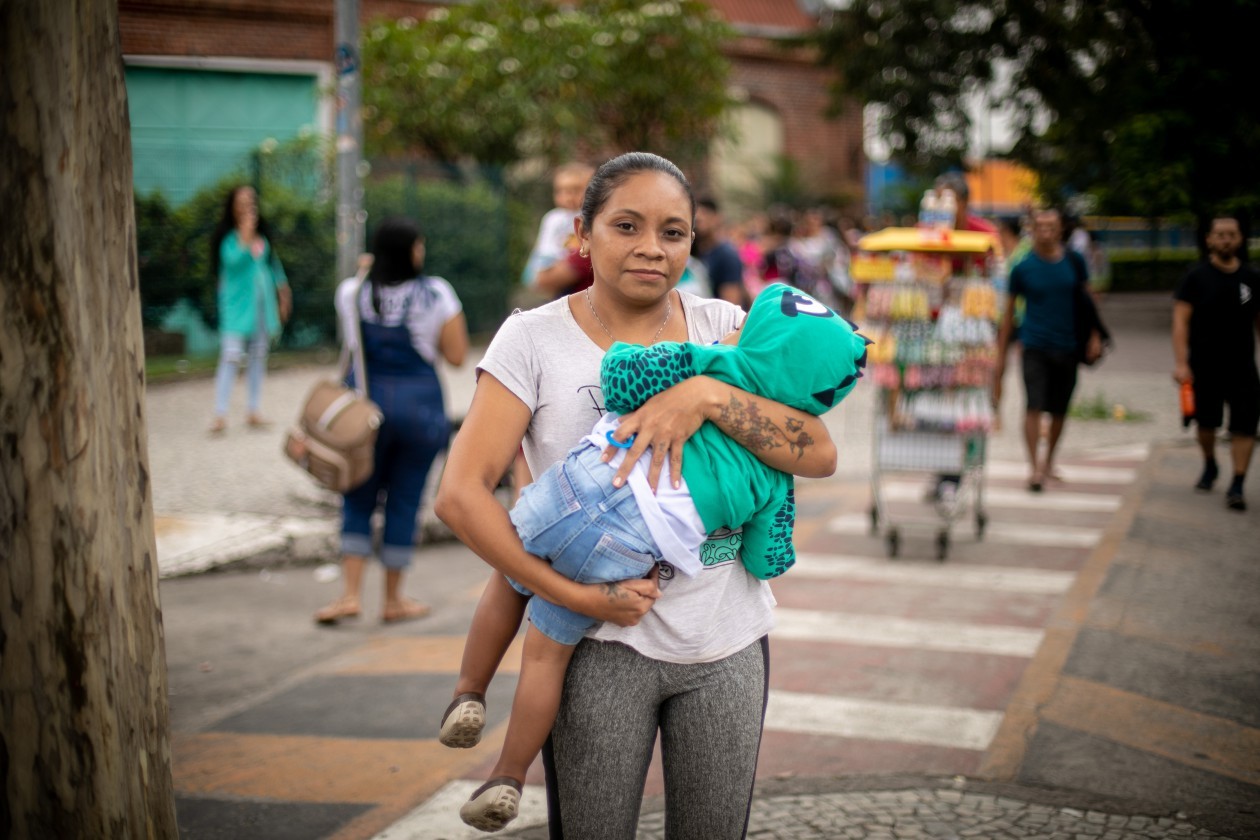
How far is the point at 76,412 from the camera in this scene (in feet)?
7.86

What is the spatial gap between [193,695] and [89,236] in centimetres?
366

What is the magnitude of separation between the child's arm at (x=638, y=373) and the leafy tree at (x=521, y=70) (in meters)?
17.4

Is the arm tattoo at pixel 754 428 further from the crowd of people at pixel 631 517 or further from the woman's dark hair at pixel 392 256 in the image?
the woman's dark hair at pixel 392 256

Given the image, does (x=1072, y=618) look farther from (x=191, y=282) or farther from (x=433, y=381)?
(x=191, y=282)

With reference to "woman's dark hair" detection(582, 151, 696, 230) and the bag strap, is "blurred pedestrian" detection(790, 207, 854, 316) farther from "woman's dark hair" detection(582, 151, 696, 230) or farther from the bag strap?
"woman's dark hair" detection(582, 151, 696, 230)

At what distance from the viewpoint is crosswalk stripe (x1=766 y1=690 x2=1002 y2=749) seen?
15.7 feet

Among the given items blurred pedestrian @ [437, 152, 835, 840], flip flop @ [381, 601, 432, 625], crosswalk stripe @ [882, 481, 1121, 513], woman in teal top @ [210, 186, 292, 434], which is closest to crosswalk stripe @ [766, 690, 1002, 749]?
flip flop @ [381, 601, 432, 625]

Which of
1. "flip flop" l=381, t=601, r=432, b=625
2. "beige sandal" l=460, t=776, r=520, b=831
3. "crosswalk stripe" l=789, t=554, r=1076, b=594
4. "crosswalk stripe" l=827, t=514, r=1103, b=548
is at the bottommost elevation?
"flip flop" l=381, t=601, r=432, b=625

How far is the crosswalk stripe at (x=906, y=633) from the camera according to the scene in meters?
5.93

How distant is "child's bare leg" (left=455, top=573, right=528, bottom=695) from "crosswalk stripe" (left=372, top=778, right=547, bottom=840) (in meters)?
1.22

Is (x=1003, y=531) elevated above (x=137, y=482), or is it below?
below

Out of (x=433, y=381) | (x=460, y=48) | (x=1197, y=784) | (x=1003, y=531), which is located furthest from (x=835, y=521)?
(x=460, y=48)

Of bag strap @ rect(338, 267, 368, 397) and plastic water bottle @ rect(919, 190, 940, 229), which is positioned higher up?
plastic water bottle @ rect(919, 190, 940, 229)


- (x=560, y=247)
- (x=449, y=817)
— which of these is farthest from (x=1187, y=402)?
(x=449, y=817)
